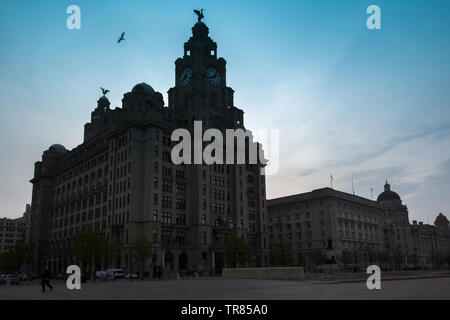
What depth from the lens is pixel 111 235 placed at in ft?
308

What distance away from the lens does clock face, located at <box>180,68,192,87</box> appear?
114844mm

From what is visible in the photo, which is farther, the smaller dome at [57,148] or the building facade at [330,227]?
the smaller dome at [57,148]

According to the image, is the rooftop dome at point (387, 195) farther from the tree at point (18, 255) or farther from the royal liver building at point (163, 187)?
the tree at point (18, 255)

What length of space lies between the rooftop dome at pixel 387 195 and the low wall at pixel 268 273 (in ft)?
463

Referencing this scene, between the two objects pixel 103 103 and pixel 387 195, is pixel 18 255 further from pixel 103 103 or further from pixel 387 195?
pixel 387 195

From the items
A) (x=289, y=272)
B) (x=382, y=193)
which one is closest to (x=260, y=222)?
(x=289, y=272)

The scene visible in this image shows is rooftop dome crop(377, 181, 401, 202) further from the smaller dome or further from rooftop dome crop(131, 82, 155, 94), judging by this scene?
the smaller dome

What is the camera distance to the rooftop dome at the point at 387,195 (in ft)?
602

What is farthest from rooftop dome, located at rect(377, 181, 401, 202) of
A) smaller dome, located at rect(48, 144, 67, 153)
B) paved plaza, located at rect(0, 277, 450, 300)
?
paved plaza, located at rect(0, 277, 450, 300)

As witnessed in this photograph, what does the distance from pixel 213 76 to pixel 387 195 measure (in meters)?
109

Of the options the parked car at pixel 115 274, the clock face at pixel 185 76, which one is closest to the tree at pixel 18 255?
the parked car at pixel 115 274

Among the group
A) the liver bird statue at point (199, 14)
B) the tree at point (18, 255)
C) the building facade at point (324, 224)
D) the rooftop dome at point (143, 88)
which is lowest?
the tree at point (18, 255)

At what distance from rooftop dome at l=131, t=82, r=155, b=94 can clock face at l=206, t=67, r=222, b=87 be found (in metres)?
19.9
